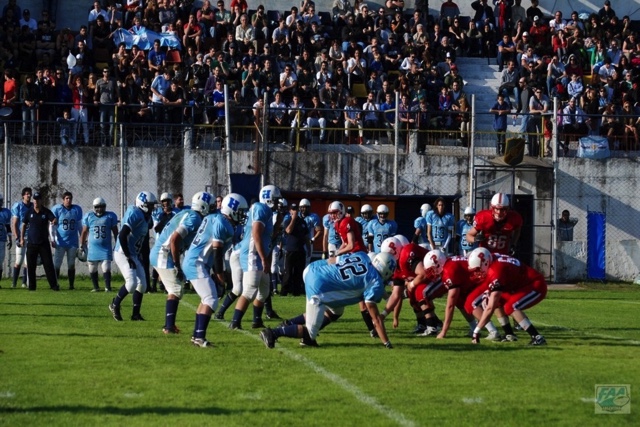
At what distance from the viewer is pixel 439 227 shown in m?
23.3

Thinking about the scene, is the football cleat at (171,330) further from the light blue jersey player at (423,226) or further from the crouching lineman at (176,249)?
the light blue jersey player at (423,226)

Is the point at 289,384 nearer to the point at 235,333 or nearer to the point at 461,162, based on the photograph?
the point at 235,333

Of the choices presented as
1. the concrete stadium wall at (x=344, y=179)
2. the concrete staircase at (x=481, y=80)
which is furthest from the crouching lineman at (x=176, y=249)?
the concrete staircase at (x=481, y=80)

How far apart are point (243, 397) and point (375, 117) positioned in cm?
1883

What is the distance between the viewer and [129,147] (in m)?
26.2

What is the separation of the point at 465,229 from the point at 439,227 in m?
0.53

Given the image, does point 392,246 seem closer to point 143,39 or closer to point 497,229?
point 497,229

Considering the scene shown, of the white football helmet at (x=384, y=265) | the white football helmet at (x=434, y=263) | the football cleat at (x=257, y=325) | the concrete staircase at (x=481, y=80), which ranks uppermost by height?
the concrete staircase at (x=481, y=80)

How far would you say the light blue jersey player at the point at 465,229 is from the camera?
22219mm

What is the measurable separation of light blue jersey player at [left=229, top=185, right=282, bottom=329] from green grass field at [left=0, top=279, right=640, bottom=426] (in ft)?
1.60

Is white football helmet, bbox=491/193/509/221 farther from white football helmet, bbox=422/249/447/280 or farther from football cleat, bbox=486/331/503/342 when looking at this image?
football cleat, bbox=486/331/503/342

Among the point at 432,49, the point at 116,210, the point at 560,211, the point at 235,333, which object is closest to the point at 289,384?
the point at 235,333

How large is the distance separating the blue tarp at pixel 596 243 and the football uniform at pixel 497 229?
1270 cm

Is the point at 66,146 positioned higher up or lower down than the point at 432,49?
lower down
